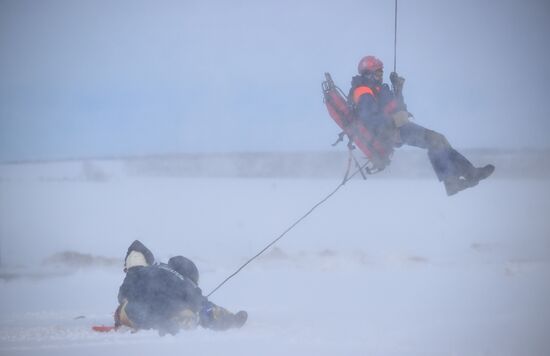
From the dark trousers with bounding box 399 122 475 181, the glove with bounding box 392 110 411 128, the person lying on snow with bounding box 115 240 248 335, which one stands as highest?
the glove with bounding box 392 110 411 128

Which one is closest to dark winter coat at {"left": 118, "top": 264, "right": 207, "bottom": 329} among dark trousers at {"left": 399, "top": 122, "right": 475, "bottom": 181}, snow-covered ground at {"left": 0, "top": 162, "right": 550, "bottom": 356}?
snow-covered ground at {"left": 0, "top": 162, "right": 550, "bottom": 356}

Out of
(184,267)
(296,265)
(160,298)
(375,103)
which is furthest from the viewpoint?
(296,265)

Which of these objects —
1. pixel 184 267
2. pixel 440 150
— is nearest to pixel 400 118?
pixel 440 150

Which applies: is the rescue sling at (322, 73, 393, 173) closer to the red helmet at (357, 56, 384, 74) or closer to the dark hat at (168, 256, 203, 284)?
the red helmet at (357, 56, 384, 74)

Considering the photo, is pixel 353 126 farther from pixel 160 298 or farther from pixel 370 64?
A: pixel 160 298

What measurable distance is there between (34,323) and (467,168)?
324 centimetres

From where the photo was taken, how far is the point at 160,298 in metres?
2.73

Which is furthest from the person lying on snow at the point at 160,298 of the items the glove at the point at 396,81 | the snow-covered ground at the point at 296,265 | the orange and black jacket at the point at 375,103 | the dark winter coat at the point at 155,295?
the glove at the point at 396,81

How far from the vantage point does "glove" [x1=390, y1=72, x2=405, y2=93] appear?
7.90 ft

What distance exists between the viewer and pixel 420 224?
5926mm

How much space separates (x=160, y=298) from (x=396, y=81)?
1981 mm

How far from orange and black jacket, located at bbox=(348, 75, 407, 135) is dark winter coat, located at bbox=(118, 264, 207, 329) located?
1.58m

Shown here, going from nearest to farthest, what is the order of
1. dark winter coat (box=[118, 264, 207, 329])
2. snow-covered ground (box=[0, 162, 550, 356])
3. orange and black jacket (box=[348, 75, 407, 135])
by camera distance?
orange and black jacket (box=[348, 75, 407, 135]) < dark winter coat (box=[118, 264, 207, 329]) < snow-covered ground (box=[0, 162, 550, 356])

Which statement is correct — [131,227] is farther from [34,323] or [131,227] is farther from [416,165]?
[416,165]
